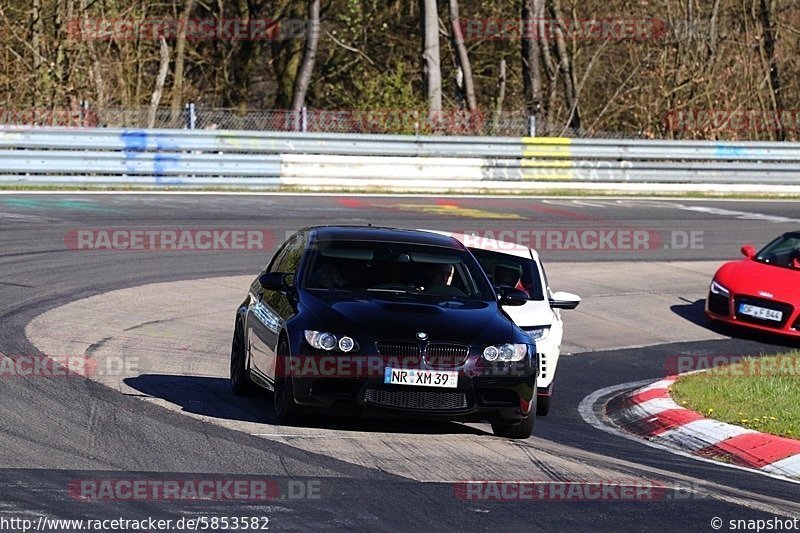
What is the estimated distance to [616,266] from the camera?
19734 mm

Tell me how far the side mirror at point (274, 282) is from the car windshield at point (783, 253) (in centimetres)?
893

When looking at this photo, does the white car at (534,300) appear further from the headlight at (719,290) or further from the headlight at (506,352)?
the headlight at (719,290)

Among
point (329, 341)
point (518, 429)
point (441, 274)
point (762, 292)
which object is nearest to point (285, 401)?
point (329, 341)

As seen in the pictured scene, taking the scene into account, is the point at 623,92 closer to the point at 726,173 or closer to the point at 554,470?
the point at 726,173

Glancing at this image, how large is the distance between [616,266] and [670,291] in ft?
4.93

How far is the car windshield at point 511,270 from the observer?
11.5m

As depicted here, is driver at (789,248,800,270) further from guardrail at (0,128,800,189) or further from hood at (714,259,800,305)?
guardrail at (0,128,800,189)

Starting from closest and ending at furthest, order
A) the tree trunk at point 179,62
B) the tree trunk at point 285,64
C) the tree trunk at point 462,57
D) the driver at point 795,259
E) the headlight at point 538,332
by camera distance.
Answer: the headlight at point 538,332 < the driver at point 795,259 < the tree trunk at point 462,57 < the tree trunk at point 179,62 < the tree trunk at point 285,64

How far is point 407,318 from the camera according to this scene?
335 inches

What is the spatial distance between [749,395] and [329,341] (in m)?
4.25

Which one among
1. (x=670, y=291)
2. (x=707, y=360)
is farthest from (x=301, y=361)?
(x=670, y=291)

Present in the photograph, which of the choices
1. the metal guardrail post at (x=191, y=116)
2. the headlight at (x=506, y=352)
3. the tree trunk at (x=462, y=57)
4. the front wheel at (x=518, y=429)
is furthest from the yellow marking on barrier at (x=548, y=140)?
the headlight at (x=506, y=352)

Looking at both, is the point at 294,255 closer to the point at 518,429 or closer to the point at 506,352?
the point at 506,352

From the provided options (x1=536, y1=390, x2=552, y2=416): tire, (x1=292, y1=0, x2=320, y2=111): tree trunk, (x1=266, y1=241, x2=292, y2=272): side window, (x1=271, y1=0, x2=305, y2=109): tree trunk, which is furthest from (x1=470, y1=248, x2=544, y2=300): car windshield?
(x1=271, y1=0, x2=305, y2=109): tree trunk
